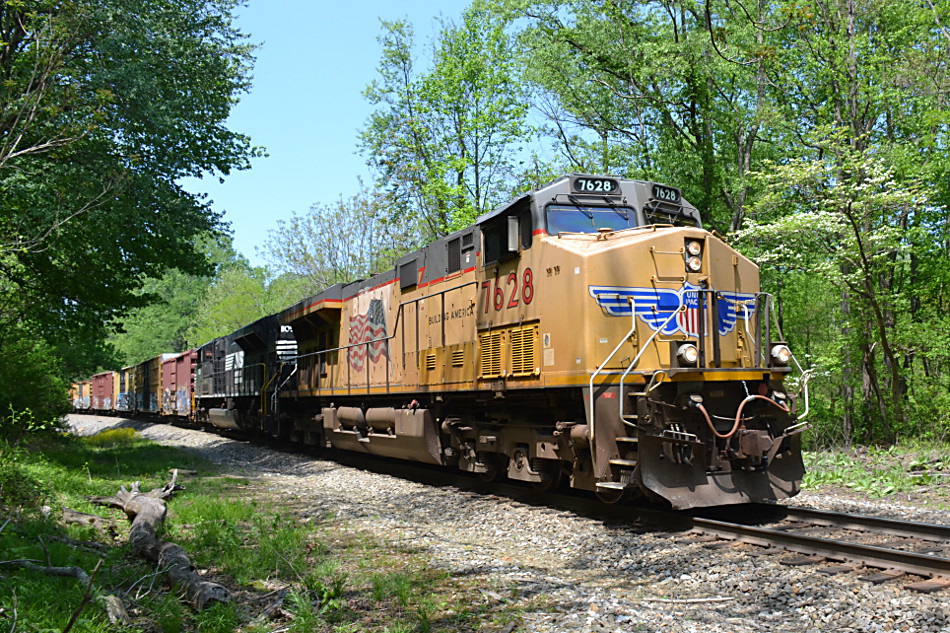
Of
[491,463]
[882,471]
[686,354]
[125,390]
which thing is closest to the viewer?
[686,354]

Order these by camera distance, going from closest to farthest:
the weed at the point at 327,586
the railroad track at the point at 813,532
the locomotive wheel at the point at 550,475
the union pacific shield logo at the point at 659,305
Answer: the weed at the point at 327,586, the railroad track at the point at 813,532, the union pacific shield logo at the point at 659,305, the locomotive wheel at the point at 550,475

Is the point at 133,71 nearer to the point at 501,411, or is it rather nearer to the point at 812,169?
the point at 501,411

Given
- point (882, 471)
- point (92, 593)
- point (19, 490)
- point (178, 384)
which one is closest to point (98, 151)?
point (19, 490)

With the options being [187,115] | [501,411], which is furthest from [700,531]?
[187,115]

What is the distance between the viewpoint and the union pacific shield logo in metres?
7.63

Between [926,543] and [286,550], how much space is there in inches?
221

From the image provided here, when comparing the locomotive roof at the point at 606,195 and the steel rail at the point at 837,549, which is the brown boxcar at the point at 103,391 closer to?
the locomotive roof at the point at 606,195

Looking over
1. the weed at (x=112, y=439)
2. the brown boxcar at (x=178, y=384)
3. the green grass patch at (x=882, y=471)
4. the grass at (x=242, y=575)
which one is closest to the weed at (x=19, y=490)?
the grass at (x=242, y=575)

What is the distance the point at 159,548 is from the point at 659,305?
542cm

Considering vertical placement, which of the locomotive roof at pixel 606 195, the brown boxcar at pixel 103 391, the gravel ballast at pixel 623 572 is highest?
the locomotive roof at pixel 606 195

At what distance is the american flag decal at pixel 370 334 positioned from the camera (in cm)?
1290

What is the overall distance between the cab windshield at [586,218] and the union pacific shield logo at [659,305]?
110 centimetres

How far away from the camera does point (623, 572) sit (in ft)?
19.1

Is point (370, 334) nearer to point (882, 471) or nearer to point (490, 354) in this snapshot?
point (490, 354)
